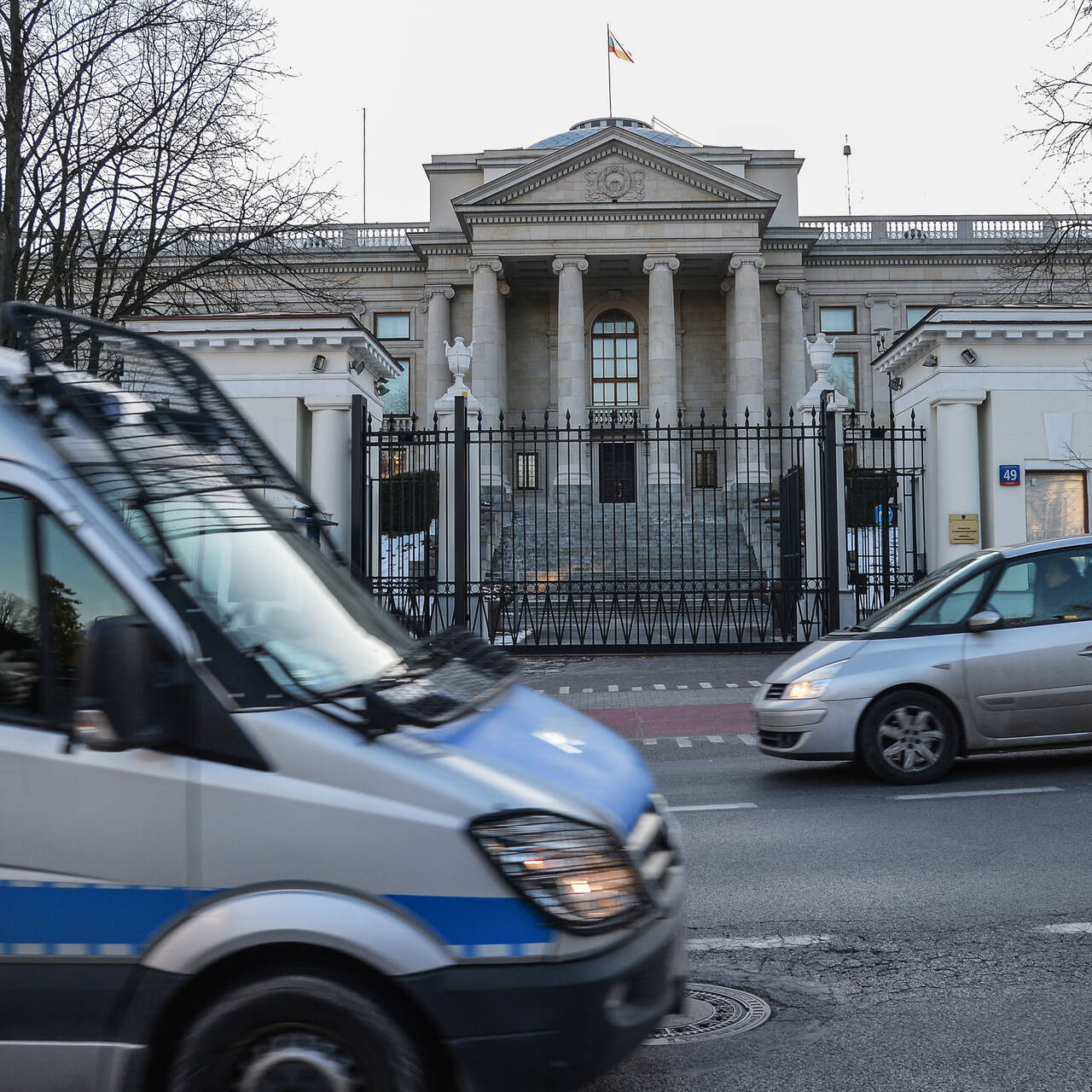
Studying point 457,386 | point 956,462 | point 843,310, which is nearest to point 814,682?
point 956,462

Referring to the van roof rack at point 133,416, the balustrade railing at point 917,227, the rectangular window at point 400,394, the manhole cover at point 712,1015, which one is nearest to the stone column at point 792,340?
the balustrade railing at point 917,227

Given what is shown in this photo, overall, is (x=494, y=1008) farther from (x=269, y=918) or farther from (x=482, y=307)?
(x=482, y=307)

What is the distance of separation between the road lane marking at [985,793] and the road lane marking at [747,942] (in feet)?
10.2

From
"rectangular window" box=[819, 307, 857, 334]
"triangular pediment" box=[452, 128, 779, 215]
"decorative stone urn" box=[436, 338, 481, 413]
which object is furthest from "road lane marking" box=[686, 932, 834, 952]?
"rectangular window" box=[819, 307, 857, 334]

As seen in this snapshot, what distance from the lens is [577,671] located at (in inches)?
661

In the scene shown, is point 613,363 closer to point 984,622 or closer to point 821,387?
point 821,387

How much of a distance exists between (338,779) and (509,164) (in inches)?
2045

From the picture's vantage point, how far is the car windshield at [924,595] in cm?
907

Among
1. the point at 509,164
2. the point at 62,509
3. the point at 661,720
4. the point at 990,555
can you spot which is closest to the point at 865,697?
the point at 990,555

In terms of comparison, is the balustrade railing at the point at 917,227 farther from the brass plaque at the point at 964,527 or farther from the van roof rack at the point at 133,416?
the van roof rack at the point at 133,416

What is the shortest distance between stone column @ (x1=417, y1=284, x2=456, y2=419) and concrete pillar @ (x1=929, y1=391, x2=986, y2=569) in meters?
34.9

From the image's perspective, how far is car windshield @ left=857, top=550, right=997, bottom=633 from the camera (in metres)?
9.07

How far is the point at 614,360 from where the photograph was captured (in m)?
51.8

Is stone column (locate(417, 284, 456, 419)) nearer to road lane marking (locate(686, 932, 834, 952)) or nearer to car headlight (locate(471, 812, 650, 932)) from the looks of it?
road lane marking (locate(686, 932, 834, 952))
